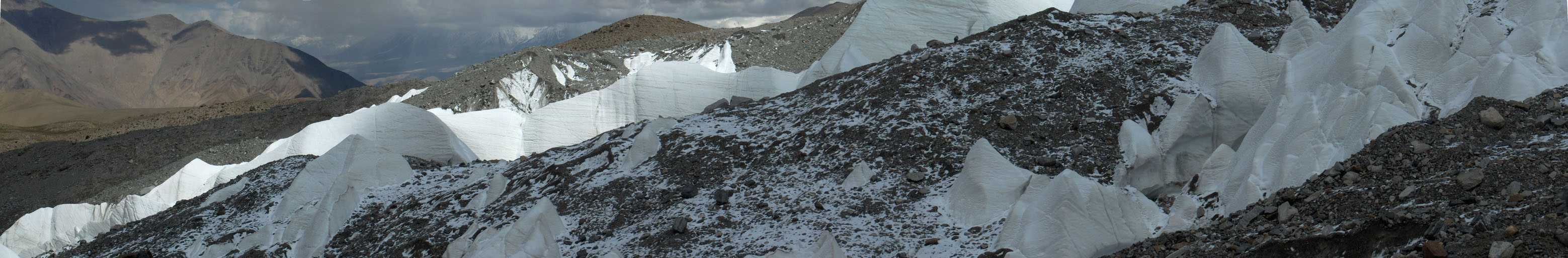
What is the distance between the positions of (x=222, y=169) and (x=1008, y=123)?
541 inches

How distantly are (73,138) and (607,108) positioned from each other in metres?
21.7

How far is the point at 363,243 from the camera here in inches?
384

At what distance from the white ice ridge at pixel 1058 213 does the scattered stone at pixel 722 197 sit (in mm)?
1981

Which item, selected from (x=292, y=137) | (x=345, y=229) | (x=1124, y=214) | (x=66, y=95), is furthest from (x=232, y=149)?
(x=66, y=95)

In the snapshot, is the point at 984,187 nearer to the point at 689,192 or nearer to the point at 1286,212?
the point at 1286,212

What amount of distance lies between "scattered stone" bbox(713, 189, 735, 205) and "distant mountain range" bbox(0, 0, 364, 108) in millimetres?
100612

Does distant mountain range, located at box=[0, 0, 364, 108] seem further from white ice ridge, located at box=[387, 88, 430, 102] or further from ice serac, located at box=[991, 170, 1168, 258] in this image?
ice serac, located at box=[991, 170, 1168, 258]

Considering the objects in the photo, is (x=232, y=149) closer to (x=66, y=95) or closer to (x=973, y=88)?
(x=973, y=88)

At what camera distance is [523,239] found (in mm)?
8297

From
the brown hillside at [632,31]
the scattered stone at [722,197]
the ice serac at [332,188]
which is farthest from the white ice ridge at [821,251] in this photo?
the brown hillside at [632,31]

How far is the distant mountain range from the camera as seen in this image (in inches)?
3893

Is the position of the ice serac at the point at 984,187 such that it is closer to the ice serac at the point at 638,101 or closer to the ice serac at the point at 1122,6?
the ice serac at the point at 1122,6

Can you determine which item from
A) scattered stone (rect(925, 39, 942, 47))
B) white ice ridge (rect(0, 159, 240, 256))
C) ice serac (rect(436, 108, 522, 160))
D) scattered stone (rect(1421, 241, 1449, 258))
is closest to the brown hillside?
ice serac (rect(436, 108, 522, 160))

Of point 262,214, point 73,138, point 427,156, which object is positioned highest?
point 262,214
